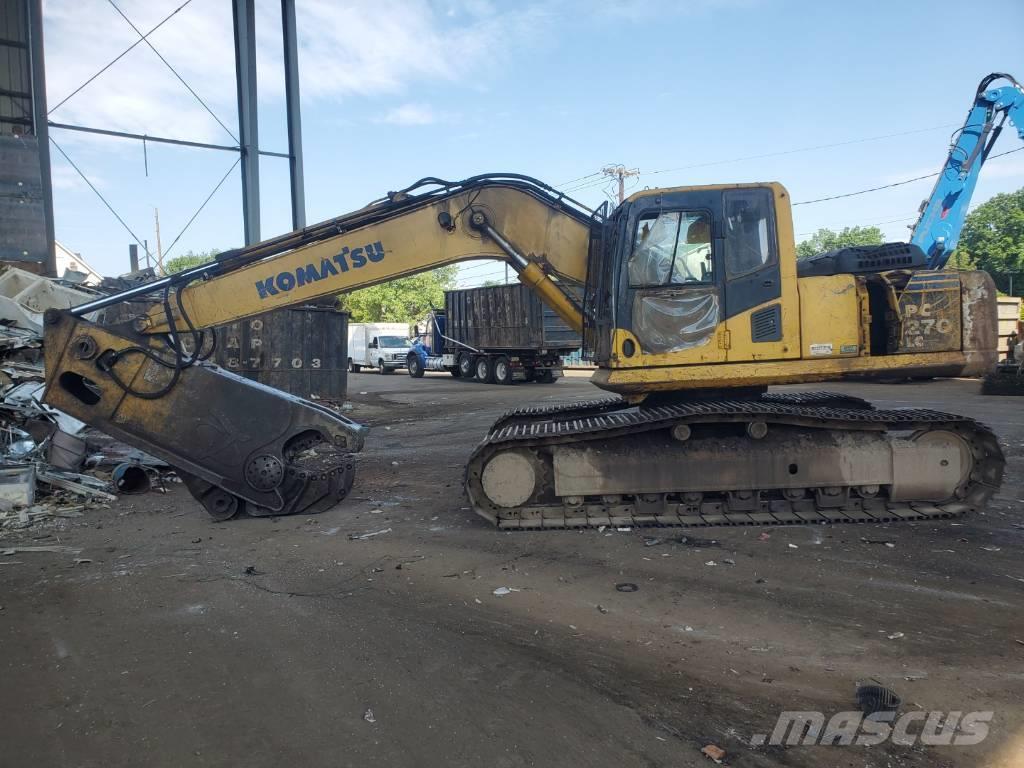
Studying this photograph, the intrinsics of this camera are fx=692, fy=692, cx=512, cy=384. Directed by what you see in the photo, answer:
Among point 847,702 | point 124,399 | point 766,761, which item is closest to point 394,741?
point 766,761

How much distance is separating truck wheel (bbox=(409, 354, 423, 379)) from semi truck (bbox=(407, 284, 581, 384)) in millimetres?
2247

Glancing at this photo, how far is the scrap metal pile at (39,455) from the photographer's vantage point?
6.79 metres

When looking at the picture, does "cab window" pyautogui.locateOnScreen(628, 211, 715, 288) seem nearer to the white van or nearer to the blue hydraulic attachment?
the blue hydraulic attachment

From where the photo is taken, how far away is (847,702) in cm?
309

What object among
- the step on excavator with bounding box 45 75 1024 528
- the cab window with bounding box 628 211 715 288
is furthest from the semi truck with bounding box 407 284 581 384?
the cab window with bounding box 628 211 715 288

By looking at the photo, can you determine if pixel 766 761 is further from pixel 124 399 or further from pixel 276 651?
pixel 124 399

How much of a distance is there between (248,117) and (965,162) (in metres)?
16.2

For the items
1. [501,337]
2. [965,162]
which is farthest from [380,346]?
[965,162]

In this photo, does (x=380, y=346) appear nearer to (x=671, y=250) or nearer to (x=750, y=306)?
(x=671, y=250)

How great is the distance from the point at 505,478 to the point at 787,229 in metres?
3.19

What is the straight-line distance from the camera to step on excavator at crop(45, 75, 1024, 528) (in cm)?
581

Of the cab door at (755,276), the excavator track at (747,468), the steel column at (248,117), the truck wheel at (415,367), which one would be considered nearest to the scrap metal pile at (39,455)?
the excavator track at (747,468)

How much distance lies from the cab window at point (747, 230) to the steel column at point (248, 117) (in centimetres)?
1491

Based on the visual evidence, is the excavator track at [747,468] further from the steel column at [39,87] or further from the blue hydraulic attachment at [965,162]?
the steel column at [39,87]
